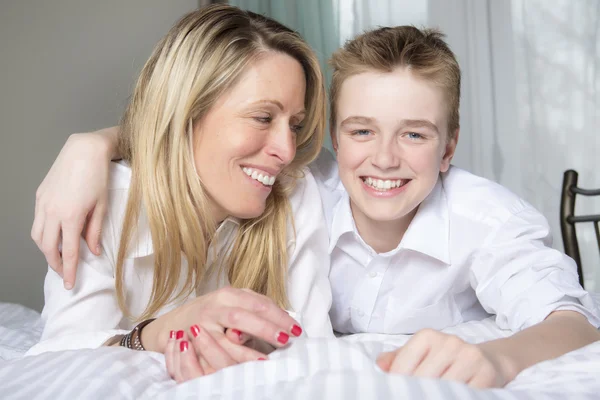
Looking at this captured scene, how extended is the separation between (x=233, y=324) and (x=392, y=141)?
0.59 metres

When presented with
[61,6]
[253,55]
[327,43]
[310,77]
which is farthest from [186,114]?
[327,43]

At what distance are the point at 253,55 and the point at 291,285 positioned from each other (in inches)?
18.5

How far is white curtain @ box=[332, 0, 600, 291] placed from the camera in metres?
3.13

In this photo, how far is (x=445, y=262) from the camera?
1.32 m

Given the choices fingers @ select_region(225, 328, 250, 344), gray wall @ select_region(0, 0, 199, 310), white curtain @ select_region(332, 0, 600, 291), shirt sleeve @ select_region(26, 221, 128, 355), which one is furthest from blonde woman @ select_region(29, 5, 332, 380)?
white curtain @ select_region(332, 0, 600, 291)

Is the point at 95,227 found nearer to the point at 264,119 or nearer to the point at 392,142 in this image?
A: the point at 264,119

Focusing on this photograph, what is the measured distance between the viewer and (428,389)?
0.53 meters

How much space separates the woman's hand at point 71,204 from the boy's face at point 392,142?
488 millimetres

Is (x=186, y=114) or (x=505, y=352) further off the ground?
(x=186, y=114)

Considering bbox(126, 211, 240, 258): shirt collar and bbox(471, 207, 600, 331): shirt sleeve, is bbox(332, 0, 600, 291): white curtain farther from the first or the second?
bbox(126, 211, 240, 258): shirt collar

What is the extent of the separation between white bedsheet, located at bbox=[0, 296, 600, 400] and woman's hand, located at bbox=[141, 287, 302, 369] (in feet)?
0.16

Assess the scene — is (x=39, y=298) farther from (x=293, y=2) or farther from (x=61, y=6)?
(x=293, y=2)

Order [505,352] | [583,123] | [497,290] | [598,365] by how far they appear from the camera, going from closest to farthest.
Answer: [598,365] → [505,352] → [497,290] → [583,123]

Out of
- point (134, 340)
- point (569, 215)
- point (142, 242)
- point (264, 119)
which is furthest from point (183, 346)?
point (569, 215)
